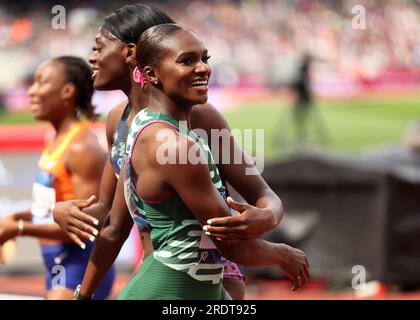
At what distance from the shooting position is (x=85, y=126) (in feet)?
15.2

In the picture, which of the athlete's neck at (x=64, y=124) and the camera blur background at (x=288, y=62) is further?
the camera blur background at (x=288, y=62)

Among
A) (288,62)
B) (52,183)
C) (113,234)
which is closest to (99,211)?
(113,234)

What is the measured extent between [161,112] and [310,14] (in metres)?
20.6

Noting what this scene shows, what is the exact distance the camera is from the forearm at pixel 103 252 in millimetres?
3418

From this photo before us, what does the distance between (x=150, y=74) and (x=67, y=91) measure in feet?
5.47

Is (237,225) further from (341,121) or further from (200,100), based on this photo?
(341,121)

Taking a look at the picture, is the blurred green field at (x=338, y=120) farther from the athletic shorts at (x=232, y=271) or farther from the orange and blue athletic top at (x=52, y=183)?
the athletic shorts at (x=232, y=271)

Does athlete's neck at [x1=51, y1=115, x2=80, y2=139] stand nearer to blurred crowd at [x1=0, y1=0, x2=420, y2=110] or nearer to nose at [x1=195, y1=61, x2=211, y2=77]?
nose at [x1=195, y1=61, x2=211, y2=77]

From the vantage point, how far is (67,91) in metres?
4.64

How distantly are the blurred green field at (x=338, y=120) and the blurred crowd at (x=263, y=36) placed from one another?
0.75m

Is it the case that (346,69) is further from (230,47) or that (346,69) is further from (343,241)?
(343,241)

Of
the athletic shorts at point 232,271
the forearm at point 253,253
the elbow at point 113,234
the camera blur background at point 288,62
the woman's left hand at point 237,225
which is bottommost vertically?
the camera blur background at point 288,62

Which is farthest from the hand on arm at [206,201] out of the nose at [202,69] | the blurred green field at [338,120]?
the blurred green field at [338,120]
